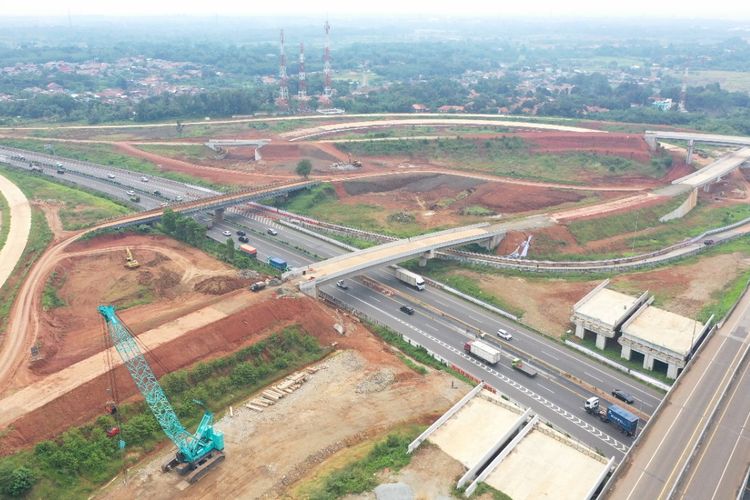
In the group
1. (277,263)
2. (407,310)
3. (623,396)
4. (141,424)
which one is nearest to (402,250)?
(407,310)

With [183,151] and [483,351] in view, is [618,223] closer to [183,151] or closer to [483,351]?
[483,351]

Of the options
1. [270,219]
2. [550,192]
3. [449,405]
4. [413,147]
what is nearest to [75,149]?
[270,219]

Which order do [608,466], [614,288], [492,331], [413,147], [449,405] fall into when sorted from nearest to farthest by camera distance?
[608,466] < [449,405] < [492,331] < [614,288] < [413,147]

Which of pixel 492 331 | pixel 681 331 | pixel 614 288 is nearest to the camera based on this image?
pixel 681 331

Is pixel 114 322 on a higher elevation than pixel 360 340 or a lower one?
higher

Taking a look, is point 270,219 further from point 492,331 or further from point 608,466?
point 608,466

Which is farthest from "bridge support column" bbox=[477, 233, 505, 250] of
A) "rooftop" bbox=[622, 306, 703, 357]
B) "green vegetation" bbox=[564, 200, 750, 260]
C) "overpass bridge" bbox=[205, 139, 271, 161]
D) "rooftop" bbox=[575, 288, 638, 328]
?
"overpass bridge" bbox=[205, 139, 271, 161]
